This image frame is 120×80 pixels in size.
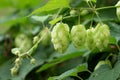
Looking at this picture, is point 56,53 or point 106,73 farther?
point 56,53

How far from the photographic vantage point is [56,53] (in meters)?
1.34

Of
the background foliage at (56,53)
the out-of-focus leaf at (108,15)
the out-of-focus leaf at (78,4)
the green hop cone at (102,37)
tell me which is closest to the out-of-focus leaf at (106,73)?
the background foliage at (56,53)

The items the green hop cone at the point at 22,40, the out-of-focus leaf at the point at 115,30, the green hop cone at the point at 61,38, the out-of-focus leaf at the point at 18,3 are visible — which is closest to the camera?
the green hop cone at the point at 61,38

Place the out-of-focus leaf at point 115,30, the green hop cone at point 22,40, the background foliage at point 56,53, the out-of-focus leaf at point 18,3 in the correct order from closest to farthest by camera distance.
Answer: the background foliage at point 56,53
the out-of-focus leaf at point 115,30
the green hop cone at point 22,40
the out-of-focus leaf at point 18,3

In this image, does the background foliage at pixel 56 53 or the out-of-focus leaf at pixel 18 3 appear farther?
the out-of-focus leaf at pixel 18 3

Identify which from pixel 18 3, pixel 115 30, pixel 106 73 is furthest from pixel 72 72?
pixel 18 3

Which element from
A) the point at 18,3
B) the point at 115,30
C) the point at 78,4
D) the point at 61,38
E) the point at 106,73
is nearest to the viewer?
the point at 61,38

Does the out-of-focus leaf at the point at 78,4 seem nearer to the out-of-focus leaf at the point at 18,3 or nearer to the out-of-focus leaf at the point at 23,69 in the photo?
the out-of-focus leaf at the point at 23,69

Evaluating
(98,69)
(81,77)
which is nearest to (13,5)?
(81,77)

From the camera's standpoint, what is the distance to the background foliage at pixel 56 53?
101 cm

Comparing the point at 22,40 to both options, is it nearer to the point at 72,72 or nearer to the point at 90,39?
the point at 72,72

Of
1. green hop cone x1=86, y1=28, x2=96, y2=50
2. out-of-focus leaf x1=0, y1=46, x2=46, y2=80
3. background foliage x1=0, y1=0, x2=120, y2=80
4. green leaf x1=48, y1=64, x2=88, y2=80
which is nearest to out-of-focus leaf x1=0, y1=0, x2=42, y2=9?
background foliage x1=0, y1=0, x2=120, y2=80

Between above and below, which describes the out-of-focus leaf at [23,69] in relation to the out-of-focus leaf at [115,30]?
below

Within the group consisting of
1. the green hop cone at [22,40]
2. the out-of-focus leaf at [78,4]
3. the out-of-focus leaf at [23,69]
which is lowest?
the out-of-focus leaf at [23,69]
